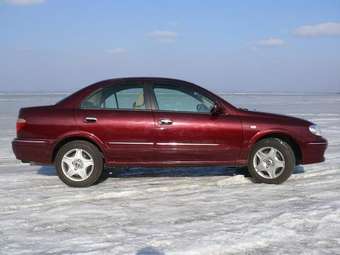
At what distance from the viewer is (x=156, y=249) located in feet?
14.6

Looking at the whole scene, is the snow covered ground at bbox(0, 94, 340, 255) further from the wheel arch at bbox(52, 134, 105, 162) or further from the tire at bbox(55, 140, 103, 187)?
the wheel arch at bbox(52, 134, 105, 162)

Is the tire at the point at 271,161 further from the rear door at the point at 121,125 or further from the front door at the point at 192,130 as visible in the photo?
the rear door at the point at 121,125

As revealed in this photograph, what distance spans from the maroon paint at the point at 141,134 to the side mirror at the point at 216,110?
0.04 meters

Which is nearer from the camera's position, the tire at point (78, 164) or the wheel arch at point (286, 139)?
the tire at point (78, 164)

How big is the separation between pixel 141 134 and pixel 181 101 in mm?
796

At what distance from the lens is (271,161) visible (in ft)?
24.8

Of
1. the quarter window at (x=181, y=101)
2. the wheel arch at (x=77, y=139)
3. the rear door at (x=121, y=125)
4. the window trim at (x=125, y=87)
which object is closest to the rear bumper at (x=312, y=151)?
the quarter window at (x=181, y=101)

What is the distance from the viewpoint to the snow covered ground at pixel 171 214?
15.0 feet

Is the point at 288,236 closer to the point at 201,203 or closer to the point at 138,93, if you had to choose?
the point at 201,203

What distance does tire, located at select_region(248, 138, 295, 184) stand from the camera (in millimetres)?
7516

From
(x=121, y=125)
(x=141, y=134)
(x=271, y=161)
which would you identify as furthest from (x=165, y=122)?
(x=271, y=161)

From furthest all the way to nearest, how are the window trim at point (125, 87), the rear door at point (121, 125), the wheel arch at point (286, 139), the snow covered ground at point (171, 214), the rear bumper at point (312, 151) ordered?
the rear bumper at point (312, 151), the wheel arch at point (286, 139), the window trim at point (125, 87), the rear door at point (121, 125), the snow covered ground at point (171, 214)

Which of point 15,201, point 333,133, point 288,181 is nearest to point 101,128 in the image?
point 15,201

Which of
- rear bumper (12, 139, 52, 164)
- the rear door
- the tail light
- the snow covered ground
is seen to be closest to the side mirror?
the rear door
